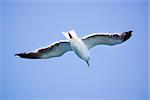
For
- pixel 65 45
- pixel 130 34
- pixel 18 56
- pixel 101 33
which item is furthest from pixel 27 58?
pixel 130 34

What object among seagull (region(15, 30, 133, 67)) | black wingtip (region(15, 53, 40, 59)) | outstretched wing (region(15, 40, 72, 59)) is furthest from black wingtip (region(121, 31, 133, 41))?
black wingtip (region(15, 53, 40, 59))

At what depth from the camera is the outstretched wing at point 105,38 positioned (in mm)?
3043

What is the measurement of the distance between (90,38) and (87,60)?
0.71 ft

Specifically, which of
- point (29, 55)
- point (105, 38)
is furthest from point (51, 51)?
point (105, 38)

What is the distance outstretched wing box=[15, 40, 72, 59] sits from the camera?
3.18 metres

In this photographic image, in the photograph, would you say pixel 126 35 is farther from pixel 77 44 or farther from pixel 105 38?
pixel 77 44

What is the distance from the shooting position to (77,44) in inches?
126

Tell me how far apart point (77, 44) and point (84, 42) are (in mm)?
53

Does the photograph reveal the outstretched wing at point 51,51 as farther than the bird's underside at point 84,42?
Yes

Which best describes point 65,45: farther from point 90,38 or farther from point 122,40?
point 122,40

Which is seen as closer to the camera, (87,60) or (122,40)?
(122,40)

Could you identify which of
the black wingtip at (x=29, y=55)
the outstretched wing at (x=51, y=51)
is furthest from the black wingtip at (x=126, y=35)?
the black wingtip at (x=29, y=55)

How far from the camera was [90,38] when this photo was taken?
315 cm

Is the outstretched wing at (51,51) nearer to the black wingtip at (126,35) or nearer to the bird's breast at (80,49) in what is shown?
the bird's breast at (80,49)
